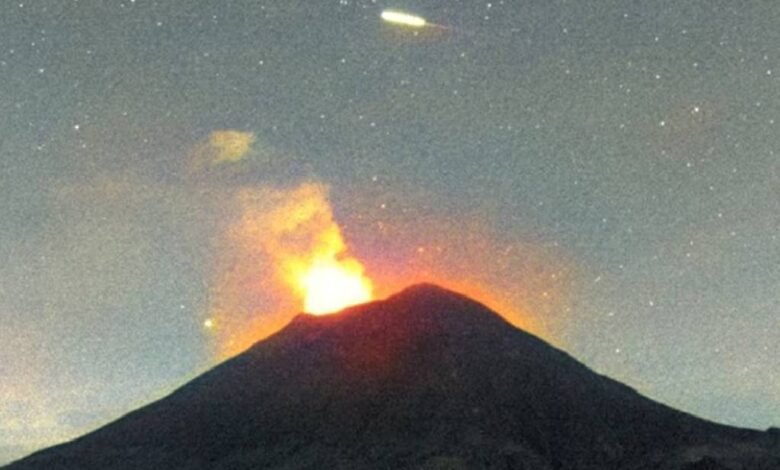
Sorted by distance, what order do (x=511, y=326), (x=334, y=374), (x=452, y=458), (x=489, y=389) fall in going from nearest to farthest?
(x=452, y=458), (x=489, y=389), (x=334, y=374), (x=511, y=326)

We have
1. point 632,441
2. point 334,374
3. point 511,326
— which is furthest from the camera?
point 511,326

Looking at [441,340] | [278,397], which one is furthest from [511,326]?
[278,397]

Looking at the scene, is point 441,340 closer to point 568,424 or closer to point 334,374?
point 334,374

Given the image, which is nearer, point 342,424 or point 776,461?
point 776,461

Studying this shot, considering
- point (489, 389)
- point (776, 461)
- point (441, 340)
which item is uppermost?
point (441, 340)

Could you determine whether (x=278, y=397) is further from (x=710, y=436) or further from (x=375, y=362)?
(x=710, y=436)

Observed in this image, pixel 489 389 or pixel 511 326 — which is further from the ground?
pixel 511 326
